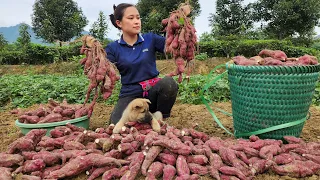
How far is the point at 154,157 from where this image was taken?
211cm

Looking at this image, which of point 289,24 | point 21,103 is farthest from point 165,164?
point 289,24

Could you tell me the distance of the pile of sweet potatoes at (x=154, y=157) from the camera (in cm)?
204

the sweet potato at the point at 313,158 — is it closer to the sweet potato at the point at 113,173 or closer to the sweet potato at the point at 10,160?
the sweet potato at the point at 113,173

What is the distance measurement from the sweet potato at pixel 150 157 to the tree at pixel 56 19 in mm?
30704

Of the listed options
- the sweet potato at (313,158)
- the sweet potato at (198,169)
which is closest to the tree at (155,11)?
the sweet potato at (313,158)

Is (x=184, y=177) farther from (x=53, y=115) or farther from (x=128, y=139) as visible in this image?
(x=53, y=115)

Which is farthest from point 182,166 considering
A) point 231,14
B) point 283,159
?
point 231,14

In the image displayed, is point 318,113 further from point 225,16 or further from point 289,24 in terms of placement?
point 225,16

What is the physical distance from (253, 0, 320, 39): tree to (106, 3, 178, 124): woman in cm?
2232

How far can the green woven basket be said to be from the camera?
8.49 feet

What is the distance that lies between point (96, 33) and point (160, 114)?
13.6 metres

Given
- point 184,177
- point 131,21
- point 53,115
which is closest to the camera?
point 184,177

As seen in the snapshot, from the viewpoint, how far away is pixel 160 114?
10.7 ft

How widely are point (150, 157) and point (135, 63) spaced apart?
1488 millimetres
